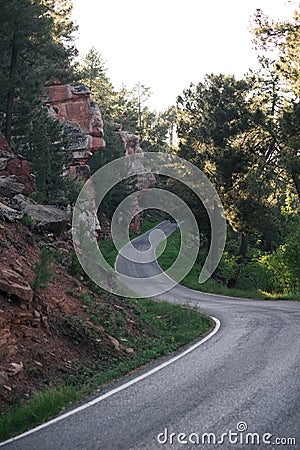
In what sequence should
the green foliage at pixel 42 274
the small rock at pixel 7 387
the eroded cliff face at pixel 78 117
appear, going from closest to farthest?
the small rock at pixel 7 387
the green foliage at pixel 42 274
the eroded cliff face at pixel 78 117

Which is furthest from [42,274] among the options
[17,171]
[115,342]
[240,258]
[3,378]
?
[240,258]

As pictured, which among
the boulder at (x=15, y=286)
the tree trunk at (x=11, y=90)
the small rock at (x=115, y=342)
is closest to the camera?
the boulder at (x=15, y=286)

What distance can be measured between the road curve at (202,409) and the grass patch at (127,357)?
0.47 m

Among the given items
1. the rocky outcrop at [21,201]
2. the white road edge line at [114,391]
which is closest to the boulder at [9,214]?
the rocky outcrop at [21,201]

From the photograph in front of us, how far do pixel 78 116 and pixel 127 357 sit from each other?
1314 inches

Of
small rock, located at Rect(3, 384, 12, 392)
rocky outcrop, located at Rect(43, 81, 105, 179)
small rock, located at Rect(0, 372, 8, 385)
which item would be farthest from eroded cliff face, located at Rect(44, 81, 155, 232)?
small rock, located at Rect(3, 384, 12, 392)

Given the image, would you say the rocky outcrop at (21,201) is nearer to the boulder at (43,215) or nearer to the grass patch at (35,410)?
the boulder at (43,215)

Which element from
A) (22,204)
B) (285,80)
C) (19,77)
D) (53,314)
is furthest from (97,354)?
→ (19,77)

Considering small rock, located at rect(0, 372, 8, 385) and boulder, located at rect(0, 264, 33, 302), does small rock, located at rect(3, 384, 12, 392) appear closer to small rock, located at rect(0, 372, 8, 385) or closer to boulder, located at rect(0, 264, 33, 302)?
small rock, located at rect(0, 372, 8, 385)

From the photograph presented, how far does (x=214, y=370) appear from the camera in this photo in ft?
33.2

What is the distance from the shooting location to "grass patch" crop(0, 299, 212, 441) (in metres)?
7.88

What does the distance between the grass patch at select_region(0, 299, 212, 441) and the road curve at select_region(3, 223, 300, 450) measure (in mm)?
471

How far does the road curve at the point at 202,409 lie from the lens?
6.57 meters

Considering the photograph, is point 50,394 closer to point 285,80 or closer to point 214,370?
point 214,370
